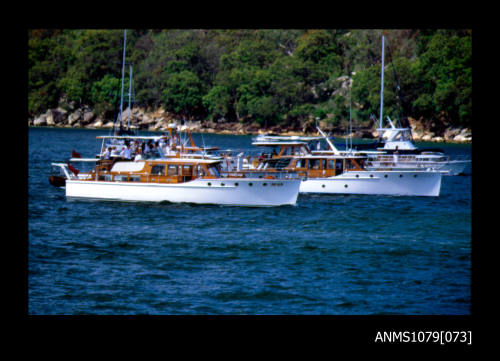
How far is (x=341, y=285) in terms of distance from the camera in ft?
50.4

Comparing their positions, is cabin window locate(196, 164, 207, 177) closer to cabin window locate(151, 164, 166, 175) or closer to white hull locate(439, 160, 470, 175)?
cabin window locate(151, 164, 166, 175)

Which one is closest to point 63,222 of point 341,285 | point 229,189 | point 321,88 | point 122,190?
point 122,190

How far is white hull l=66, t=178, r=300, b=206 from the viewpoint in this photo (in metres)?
26.8

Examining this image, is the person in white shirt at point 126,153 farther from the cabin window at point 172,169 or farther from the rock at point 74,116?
the rock at point 74,116

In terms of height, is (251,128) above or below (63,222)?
above

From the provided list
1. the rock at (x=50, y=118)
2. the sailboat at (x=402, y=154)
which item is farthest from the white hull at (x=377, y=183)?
the rock at (x=50, y=118)

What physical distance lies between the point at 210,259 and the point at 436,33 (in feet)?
239

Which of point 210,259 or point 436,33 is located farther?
point 436,33

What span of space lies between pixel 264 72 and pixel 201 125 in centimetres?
1212

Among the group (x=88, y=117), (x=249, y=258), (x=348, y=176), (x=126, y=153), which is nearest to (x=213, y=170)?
(x=126, y=153)

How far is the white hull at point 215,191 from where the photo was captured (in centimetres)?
2675

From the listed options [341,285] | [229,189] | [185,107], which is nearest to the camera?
[341,285]

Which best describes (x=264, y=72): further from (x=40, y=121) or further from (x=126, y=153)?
(x=126, y=153)
